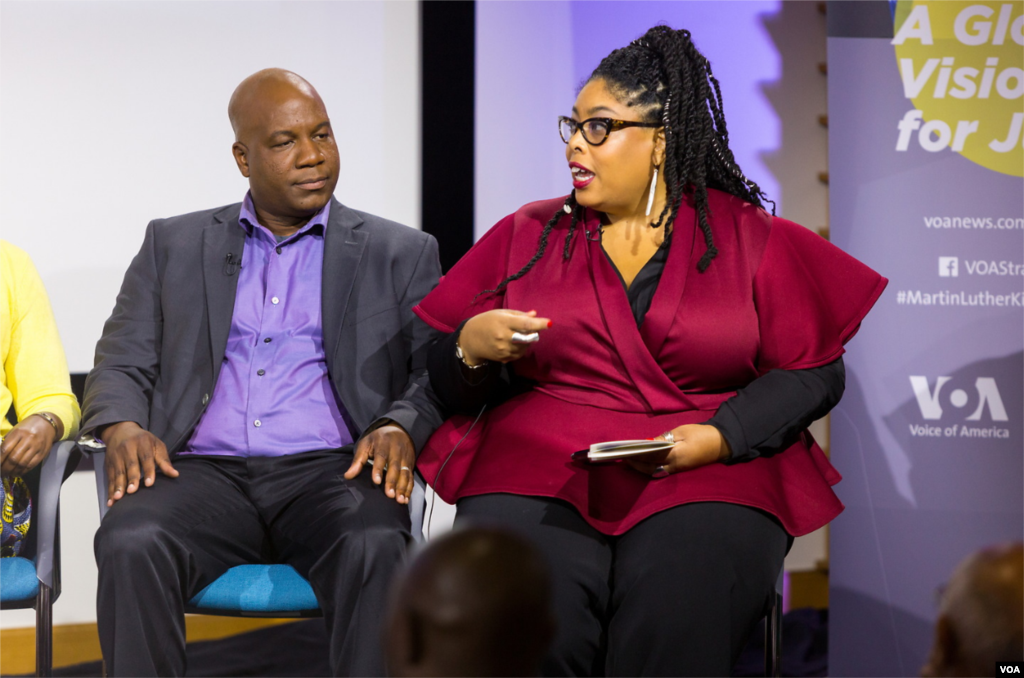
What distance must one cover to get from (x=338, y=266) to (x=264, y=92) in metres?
0.54

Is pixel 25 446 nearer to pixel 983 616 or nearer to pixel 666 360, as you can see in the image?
pixel 666 360

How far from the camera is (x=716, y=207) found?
225 cm

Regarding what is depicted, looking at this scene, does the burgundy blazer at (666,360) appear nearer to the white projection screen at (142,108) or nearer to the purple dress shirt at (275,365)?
the purple dress shirt at (275,365)

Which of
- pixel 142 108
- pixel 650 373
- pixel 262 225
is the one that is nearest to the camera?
pixel 650 373

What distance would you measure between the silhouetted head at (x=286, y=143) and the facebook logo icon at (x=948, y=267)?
1961mm

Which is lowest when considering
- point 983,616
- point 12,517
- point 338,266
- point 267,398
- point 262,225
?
point 12,517

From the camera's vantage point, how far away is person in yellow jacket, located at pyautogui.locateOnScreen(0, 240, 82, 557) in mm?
2389

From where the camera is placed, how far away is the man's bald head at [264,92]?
2.59 m

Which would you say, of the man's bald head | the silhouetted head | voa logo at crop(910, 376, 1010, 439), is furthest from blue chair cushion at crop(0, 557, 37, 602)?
voa logo at crop(910, 376, 1010, 439)

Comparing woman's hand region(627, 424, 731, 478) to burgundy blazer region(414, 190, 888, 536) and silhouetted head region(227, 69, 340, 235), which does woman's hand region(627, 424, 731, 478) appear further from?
silhouetted head region(227, 69, 340, 235)

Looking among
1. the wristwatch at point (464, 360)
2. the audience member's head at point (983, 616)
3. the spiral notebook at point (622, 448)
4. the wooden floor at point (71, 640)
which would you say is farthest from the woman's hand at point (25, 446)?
the audience member's head at point (983, 616)

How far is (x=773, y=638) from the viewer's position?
206 centimetres

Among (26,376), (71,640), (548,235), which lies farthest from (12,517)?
(548,235)

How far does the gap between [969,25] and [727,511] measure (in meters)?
2.11
